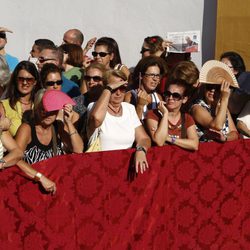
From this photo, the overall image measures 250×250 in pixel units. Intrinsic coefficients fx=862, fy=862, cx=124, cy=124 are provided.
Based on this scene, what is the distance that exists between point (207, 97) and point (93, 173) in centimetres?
159

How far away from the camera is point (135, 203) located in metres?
7.73

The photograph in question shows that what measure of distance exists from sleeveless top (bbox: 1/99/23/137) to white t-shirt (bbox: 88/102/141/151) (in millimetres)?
636

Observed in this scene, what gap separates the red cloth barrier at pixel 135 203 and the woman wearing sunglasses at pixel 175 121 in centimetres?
11

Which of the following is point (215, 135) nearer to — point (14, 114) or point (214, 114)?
point (214, 114)

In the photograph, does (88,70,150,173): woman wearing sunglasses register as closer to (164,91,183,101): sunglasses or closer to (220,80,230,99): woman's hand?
(164,91,183,101): sunglasses

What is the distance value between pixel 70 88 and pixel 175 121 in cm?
131

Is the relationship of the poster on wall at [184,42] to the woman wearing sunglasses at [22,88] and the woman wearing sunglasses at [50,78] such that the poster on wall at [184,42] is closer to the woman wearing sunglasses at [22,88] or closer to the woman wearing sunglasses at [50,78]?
the woman wearing sunglasses at [50,78]

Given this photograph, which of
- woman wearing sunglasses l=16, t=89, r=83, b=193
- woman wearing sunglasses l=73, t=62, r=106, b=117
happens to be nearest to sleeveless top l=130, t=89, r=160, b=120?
woman wearing sunglasses l=73, t=62, r=106, b=117

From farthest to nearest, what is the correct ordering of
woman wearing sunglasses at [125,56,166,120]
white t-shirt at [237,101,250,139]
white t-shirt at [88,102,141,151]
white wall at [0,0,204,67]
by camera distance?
white wall at [0,0,204,67]
white t-shirt at [237,101,250,139]
woman wearing sunglasses at [125,56,166,120]
white t-shirt at [88,102,141,151]

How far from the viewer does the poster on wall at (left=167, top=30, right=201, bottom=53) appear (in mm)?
10887

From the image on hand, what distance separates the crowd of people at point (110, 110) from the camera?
723 cm

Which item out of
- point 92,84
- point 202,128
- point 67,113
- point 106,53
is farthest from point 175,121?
point 106,53

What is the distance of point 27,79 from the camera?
7797mm

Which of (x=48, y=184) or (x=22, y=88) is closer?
(x=48, y=184)
